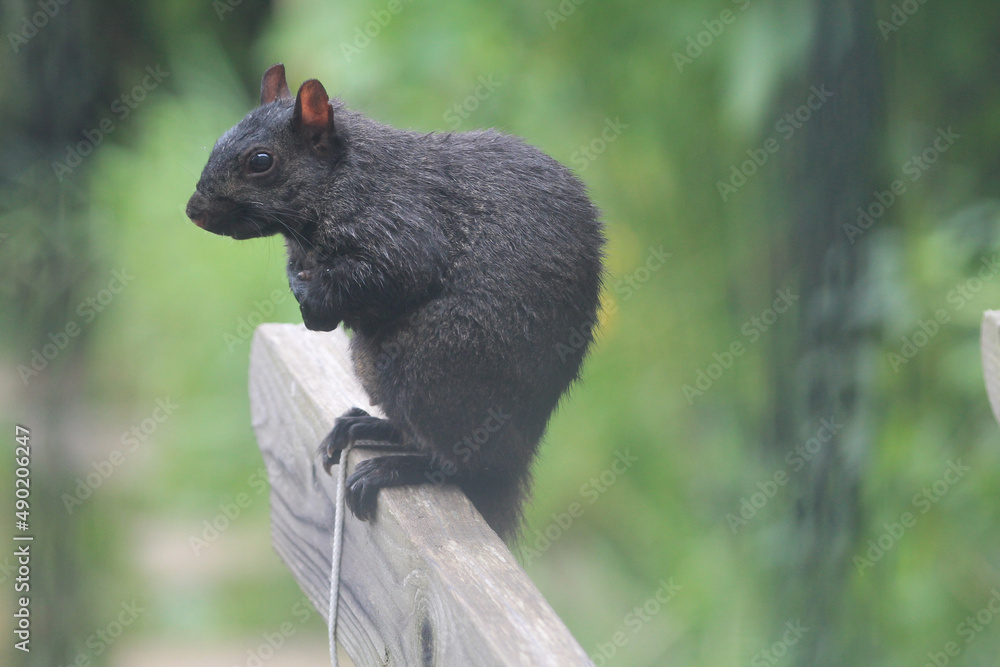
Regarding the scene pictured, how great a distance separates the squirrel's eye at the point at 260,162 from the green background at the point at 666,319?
0.79 ft

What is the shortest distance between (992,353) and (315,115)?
1.02 meters

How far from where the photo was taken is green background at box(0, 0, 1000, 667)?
4.08ft

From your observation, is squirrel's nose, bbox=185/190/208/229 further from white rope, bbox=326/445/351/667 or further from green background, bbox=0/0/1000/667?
white rope, bbox=326/445/351/667

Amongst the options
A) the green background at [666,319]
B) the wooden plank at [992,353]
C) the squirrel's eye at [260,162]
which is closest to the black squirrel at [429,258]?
the squirrel's eye at [260,162]

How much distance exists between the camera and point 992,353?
4.86 feet

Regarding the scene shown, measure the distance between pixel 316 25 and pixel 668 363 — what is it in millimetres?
1297

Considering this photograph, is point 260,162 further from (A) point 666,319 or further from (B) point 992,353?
(A) point 666,319

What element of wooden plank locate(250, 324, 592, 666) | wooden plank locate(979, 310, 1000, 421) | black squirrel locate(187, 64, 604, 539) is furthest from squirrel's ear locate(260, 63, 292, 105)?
wooden plank locate(979, 310, 1000, 421)

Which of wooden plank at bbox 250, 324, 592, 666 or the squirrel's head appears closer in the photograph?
wooden plank at bbox 250, 324, 592, 666

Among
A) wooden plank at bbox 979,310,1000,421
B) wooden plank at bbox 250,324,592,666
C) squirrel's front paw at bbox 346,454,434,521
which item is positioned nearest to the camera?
wooden plank at bbox 250,324,592,666

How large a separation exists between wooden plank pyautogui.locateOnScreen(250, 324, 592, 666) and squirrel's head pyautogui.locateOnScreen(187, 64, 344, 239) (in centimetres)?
28

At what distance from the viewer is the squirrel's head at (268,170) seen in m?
1.28

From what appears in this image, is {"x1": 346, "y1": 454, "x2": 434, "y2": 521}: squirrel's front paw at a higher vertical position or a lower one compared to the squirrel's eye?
lower

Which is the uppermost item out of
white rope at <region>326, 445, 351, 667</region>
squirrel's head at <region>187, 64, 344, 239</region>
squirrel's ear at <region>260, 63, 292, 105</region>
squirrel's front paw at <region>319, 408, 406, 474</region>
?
squirrel's ear at <region>260, 63, 292, 105</region>
